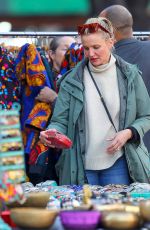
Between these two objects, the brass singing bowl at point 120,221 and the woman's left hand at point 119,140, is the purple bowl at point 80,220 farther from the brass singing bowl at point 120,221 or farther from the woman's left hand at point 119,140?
the woman's left hand at point 119,140

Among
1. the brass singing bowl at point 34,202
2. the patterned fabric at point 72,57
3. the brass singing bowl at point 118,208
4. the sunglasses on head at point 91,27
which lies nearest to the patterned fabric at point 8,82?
the patterned fabric at point 72,57

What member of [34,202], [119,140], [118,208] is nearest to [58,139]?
[119,140]

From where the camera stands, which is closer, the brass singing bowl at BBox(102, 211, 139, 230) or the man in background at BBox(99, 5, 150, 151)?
the brass singing bowl at BBox(102, 211, 139, 230)

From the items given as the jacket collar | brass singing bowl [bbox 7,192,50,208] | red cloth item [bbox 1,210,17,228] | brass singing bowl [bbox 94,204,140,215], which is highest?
the jacket collar

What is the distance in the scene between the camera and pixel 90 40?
3807 millimetres

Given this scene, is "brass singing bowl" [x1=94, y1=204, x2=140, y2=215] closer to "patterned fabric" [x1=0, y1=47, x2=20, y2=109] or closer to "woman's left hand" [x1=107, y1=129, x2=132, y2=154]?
"woman's left hand" [x1=107, y1=129, x2=132, y2=154]

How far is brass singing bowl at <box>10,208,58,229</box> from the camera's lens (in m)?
2.36

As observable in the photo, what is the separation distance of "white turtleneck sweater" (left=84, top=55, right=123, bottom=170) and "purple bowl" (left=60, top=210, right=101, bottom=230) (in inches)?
58.1

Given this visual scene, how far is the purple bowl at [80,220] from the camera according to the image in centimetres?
237

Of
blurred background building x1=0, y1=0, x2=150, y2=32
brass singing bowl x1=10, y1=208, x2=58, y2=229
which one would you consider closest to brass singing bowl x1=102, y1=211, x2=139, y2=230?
brass singing bowl x1=10, y1=208, x2=58, y2=229

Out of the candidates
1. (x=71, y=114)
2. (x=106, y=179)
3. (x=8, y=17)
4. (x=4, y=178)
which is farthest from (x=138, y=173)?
(x=8, y=17)

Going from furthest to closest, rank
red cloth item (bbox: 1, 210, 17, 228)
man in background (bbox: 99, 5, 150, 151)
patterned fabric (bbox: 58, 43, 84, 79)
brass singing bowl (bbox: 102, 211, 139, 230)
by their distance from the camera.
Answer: patterned fabric (bbox: 58, 43, 84, 79) → man in background (bbox: 99, 5, 150, 151) → red cloth item (bbox: 1, 210, 17, 228) → brass singing bowl (bbox: 102, 211, 139, 230)

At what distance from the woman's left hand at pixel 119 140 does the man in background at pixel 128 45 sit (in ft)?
2.59

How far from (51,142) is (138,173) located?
0.61 meters
